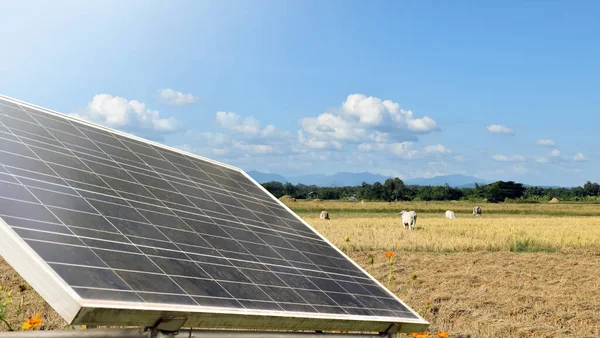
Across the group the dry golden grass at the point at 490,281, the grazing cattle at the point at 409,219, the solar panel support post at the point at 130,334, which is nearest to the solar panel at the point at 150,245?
the solar panel support post at the point at 130,334

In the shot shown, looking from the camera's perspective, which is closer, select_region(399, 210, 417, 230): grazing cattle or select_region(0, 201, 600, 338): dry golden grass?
select_region(0, 201, 600, 338): dry golden grass

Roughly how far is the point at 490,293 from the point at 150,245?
510 inches

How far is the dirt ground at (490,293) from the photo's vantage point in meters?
12.9

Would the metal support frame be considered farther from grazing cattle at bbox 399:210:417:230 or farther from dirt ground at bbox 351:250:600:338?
grazing cattle at bbox 399:210:417:230

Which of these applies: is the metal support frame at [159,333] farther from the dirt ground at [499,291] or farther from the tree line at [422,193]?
the tree line at [422,193]

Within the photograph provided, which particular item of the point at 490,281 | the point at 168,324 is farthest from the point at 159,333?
the point at 490,281

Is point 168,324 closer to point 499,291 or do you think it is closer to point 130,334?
point 130,334

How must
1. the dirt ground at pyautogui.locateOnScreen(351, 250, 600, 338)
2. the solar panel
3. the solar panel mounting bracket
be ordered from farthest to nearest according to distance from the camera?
1. the dirt ground at pyautogui.locateOnScreen(351, 250, 600, 338)
2. the solar panel mounting bracket
3. the solar panel

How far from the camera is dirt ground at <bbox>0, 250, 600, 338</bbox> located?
12922 mm

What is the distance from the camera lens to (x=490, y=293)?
16.8 meters

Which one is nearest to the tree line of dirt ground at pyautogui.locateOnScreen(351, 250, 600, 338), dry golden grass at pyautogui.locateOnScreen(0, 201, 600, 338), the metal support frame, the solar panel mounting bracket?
A: dry golden grass at pyautogui.locateOnScreen(0, 201, 600, 338)

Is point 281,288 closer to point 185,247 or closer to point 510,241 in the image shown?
point 185,247

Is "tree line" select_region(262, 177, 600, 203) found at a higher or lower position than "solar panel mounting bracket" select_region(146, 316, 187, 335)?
higher

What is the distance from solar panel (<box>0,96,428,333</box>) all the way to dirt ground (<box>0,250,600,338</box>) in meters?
3.80
